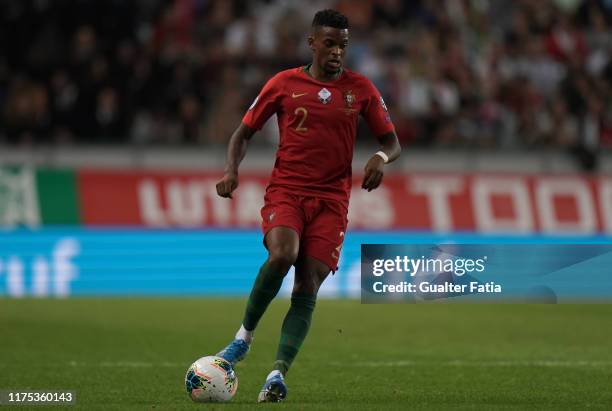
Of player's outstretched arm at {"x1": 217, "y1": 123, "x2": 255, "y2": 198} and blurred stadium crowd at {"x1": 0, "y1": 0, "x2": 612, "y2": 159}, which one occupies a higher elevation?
player's outstretched arm at {"x1": 217, "y1": 123, "x2": 255, "y2": 198}

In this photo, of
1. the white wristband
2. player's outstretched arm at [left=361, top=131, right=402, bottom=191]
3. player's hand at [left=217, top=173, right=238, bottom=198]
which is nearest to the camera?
player's outstretched arm at [left=361, top=131, right=402, bottom=191]

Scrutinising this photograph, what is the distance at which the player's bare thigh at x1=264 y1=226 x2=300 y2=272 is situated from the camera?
766cm

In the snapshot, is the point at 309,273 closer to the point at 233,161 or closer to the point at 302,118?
the point at 233,161

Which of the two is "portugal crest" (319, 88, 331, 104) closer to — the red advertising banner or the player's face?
the player's face

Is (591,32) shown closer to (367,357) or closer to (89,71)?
(89,71)

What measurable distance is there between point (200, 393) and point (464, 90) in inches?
534

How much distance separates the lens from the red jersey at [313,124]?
314 inches

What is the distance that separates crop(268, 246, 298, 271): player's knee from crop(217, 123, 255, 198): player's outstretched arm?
1.51 ft

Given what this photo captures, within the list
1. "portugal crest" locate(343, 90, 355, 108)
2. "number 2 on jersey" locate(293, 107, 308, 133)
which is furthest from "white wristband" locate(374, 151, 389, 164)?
"number 2 on jersey" locate(293, 107, 308, 133)

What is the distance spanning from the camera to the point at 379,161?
25.5ft

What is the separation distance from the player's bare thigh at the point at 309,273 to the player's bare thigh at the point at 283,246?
0.14 meters

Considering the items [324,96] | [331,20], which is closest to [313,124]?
[324,96]

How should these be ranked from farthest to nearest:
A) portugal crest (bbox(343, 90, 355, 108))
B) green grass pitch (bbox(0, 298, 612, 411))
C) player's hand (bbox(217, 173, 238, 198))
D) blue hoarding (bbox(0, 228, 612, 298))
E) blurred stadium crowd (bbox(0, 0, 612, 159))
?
blurred stadium crowd (bbox(0, 0, 612, 159))
blue hoarding (bbox(0, 228, 612, 298))
green grass pitch (bbox(0, 298, 612, 411))
portugal crest (bbox(343, 90, 355, 108))
player's hand (bbox(217, 173, 238, 198))

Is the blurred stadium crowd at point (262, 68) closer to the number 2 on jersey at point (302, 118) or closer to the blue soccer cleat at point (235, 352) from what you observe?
the number 2 on jersey at point (302, 118)
